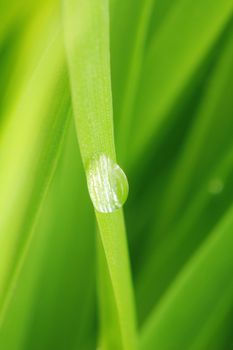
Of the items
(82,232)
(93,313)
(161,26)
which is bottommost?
(93,313)


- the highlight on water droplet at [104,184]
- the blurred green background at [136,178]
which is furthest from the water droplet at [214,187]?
the highlight on water droplet at [104,184]

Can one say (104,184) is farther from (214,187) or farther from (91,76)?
(214,187)

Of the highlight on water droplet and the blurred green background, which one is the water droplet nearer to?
the blurred green background

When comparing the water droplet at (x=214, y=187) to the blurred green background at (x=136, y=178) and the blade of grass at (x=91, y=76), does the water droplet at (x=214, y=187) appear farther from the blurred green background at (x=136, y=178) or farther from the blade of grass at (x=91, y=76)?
the blade of grass at (x=91, y=76)

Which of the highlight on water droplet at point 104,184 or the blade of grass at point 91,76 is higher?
the blade of grass at point 91,76

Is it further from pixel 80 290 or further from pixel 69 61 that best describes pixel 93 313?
pixel 69 61

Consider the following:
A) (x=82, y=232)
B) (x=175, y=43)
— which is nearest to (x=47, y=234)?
(x=82, y=232)
